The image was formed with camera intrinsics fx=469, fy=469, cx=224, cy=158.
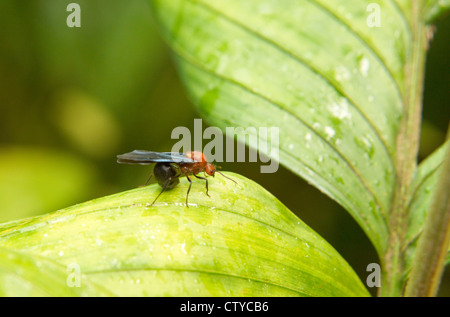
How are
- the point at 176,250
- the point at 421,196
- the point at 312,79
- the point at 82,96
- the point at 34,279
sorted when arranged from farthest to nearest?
the point at 82,96 → the point at 312,79 → the point at 421,196 → the point at 176,250 → the point at 34,279

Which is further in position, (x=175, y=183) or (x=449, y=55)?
(x=449, y=55)

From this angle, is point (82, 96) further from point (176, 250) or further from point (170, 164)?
point (176, 250)

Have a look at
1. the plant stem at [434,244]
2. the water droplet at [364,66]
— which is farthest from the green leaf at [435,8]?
the plant stem at [434,244]

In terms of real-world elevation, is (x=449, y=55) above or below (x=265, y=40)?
above

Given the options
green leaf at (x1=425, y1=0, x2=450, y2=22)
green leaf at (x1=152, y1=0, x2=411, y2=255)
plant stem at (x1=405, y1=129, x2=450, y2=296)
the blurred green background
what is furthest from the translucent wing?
the blurred green background

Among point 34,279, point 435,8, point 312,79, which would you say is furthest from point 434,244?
point 435,8

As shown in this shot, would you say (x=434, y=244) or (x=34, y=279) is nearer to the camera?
(x=34, y=279)

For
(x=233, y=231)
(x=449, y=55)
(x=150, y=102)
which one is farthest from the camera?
(x=150, y=102)

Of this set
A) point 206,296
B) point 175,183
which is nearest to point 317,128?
point 175,183
